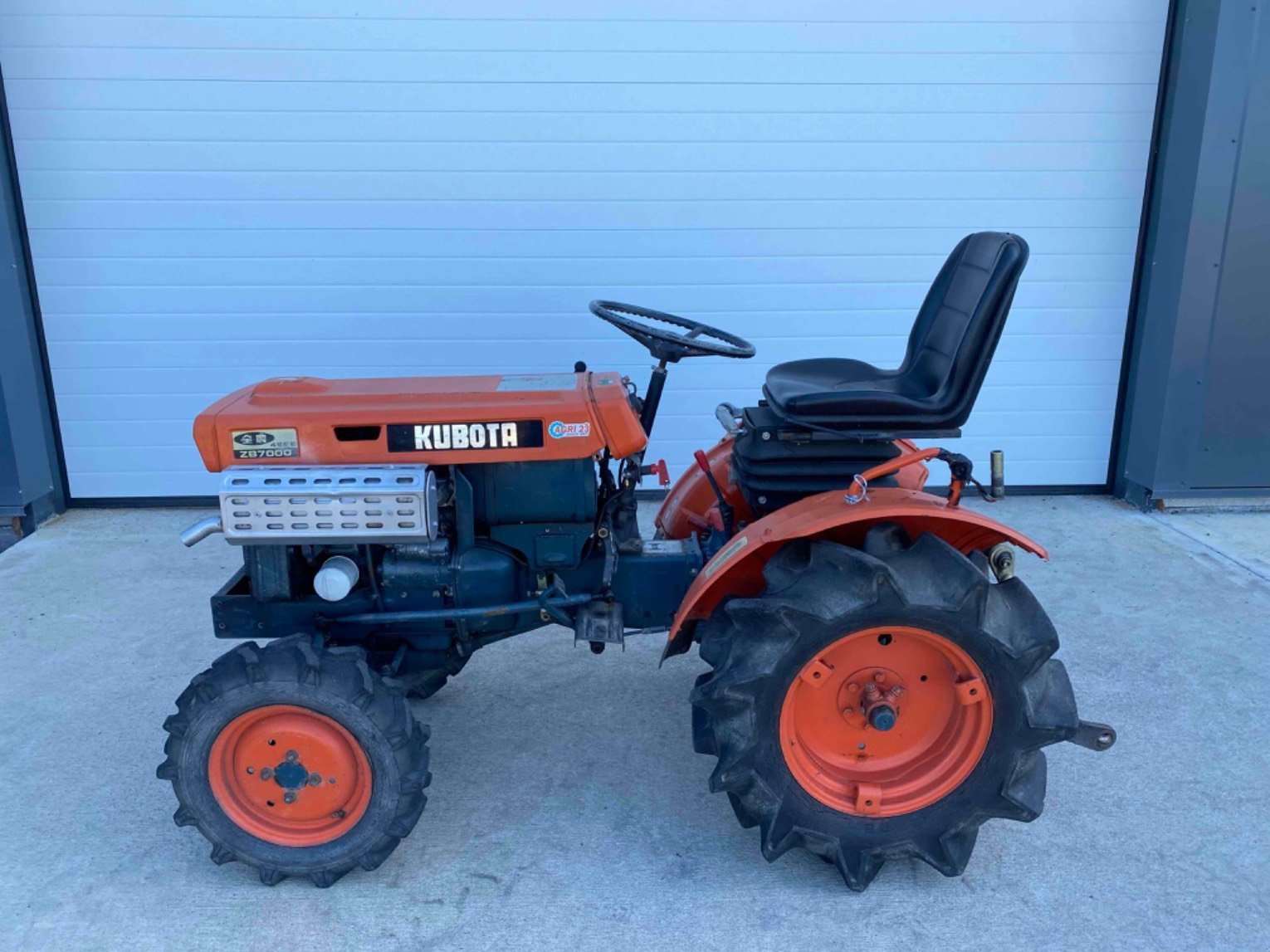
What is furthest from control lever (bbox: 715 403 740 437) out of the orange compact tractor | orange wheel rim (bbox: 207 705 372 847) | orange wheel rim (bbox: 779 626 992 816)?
orange wheel rim (bbox: 207 705 372 847)

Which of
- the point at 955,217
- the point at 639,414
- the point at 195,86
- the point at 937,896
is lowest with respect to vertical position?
the point at 937,896

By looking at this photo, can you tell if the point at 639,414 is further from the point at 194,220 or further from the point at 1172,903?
the point at 194,220

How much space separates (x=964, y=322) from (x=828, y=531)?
0.80m

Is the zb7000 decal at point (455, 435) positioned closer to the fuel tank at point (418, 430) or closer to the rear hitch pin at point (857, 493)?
the fuel tank at point (418, 430)

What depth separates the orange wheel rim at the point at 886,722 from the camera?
2262mm

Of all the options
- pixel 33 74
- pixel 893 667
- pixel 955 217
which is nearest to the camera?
pixel 893 667

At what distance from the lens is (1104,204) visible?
4.82 metres

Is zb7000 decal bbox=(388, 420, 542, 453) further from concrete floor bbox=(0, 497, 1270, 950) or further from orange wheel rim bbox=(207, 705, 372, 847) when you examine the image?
concrete floor bbox=(0, 497, 1270, 950)

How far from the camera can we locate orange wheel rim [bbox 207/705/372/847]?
7.36 ft

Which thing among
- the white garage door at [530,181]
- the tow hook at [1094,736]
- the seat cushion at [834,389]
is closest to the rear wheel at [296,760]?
the seat cushion at [834,389]

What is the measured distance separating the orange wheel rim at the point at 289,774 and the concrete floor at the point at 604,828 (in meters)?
0.15

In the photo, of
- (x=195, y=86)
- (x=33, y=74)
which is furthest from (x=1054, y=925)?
(x=33, y=74)

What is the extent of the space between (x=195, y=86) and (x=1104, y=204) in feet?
14.0

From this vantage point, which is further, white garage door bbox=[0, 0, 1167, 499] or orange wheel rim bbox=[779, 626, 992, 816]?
white garage door bbox=[0, 0, 1167, 499]
